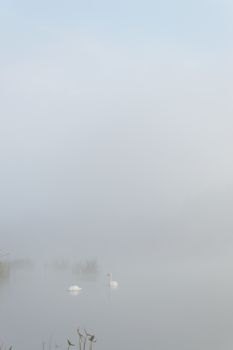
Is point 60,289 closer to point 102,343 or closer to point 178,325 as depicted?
point 178,325

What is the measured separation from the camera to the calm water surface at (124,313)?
410 inches

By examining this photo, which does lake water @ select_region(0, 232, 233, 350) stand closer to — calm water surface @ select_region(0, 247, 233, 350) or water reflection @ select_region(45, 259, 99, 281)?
calm water surface @ select_region(0, 247, 233, 350)

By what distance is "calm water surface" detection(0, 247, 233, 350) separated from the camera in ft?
34.2

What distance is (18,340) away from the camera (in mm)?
10531

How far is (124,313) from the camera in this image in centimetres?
1377

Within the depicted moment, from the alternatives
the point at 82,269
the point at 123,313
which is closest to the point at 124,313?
the point at 123,313

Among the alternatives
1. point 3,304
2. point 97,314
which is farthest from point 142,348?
point 3,304

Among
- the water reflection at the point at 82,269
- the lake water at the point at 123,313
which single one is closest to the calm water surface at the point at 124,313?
the lake water at the point at 123,313

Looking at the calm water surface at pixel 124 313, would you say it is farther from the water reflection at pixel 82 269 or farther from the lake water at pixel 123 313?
the water reflection at pixel 82 269

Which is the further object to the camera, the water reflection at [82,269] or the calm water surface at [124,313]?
the water reflection at [82,269]

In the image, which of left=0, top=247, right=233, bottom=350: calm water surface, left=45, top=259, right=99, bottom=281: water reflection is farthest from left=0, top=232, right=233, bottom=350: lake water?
left=45, top=259, right=99, bottom=281: water reflection

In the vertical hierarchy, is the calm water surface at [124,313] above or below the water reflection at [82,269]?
below

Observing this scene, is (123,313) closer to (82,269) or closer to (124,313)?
(124,313)

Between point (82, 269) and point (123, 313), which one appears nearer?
point (123, 313)
